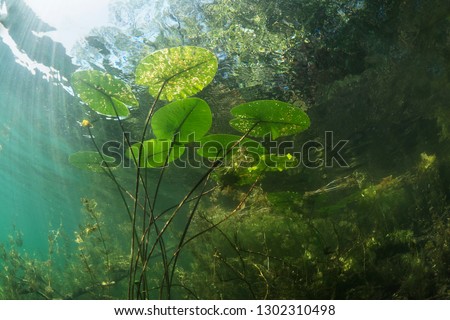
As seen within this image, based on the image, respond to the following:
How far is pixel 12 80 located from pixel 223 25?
7.70 metres

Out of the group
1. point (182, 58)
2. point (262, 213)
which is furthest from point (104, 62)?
point (262, 213)

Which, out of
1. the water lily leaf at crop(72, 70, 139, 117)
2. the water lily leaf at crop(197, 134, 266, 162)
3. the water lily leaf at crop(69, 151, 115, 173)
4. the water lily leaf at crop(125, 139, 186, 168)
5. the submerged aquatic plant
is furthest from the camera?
the water lily leaf at crop(69, 151, 115, 173)

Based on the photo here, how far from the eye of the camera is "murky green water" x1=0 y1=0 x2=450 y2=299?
4.21 meters

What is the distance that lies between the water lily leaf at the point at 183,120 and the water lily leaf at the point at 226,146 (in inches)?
8.6

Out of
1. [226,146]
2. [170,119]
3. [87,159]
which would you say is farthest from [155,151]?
[87,159]

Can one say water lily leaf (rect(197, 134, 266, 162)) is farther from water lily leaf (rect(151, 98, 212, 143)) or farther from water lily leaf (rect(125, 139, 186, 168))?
water lily leaf (rect(125, 139, 186, 168))

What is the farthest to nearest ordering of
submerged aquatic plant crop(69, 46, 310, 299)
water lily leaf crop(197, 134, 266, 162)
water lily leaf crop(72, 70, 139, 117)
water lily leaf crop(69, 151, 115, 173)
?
water lily leaf crop(69, 151, 115, 173) < water lily leaf crop(197, 134, 266, 162) < water lily leaf crop(72, 70, 139, 117) < submerged aquatic plant crop(69, 46, 310, 299)

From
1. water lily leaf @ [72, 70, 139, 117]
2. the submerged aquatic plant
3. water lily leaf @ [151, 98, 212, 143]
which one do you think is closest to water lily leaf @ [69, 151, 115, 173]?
the submerged aquatic plant

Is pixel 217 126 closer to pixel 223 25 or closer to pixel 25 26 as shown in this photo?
pixel 223 25

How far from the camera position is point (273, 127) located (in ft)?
13.1

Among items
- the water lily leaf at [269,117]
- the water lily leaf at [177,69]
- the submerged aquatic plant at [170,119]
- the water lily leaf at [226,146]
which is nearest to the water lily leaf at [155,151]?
the submerged aquatic plant at [170,119]

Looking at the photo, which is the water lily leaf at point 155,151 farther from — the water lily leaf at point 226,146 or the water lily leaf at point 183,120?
the water lily leaf at point 226,146

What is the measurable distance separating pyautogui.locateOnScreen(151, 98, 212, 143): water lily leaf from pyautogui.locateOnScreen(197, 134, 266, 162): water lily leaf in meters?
0.22

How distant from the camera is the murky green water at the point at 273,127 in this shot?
421cm
